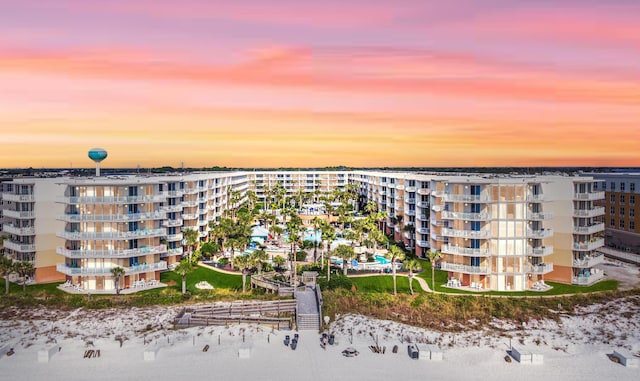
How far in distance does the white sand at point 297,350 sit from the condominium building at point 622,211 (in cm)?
4034

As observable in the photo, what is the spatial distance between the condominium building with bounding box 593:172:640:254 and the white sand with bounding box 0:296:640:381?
40341mm

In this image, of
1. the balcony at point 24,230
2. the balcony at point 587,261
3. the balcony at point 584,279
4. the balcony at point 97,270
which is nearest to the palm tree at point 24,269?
the balcony at point 97,270

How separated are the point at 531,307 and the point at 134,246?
50.0 m

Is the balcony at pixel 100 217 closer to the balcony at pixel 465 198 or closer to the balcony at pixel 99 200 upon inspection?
the balcony at pixel 99 200

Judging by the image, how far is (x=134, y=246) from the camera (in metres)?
64.6

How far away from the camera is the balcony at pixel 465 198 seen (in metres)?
64.6

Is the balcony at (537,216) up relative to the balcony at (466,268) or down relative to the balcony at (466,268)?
up

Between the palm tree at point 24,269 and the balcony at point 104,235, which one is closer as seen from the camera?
the palm tree at point 24,269

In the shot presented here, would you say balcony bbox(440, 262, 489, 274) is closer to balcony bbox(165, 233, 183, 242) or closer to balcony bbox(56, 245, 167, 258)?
balcony bbox(56, 245, 167, 258)

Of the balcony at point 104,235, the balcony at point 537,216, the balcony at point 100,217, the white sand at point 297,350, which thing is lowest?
the white sand at point 297,350

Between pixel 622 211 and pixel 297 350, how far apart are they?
76.6m

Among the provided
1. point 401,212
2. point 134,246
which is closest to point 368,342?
point 134,246

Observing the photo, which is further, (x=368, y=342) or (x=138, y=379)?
(x=368, y=342)

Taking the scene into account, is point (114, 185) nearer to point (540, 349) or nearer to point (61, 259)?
point (61, 259)
